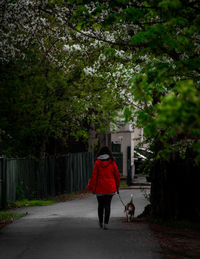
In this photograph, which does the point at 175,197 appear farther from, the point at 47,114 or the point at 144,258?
the point at 47,114

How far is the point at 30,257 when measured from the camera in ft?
25.6

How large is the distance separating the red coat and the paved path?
2.74ft

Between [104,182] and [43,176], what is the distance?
1075 cm

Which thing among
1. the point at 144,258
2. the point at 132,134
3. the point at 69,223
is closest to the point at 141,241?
the point at 144,258

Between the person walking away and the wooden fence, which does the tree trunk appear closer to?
the person walking away

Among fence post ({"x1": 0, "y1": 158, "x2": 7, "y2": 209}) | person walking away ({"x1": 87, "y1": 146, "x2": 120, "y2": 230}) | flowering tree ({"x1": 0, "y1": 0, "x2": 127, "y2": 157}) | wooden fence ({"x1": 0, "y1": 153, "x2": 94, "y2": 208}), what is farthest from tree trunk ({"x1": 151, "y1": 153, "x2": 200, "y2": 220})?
wooden fence ({"x1": 0, "y1": 153, "x2": 94, "y2": 208})

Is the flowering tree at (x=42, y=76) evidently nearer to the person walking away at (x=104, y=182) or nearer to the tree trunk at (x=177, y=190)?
the tree trunk at (x=177, y=190)

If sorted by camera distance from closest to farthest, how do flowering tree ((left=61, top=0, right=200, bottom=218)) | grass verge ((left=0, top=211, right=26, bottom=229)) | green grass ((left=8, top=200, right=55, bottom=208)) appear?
flowering tree ((left=61, top=0, right=200, bottom=218)), grass verge ((left=0, top=211, right=26, bottom=229)), green grass ((left=8, top=200, right=55, bottom=208))

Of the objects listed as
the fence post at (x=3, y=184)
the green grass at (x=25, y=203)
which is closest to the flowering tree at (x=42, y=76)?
the fence post at (x=3, y=184)

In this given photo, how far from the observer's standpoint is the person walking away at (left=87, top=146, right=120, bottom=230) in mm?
11109

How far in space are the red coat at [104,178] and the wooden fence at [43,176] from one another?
6835mm

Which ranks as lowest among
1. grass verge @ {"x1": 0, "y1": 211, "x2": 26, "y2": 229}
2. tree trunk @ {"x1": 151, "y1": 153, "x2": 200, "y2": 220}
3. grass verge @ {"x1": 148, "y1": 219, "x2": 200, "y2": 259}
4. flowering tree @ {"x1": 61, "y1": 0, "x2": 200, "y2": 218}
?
grass verge @ {"x1": 0, "y1": 211, "x2": 26, "y2": 229}

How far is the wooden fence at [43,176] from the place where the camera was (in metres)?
18.5

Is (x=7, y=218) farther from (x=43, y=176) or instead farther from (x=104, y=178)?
(x=43, y=176)
